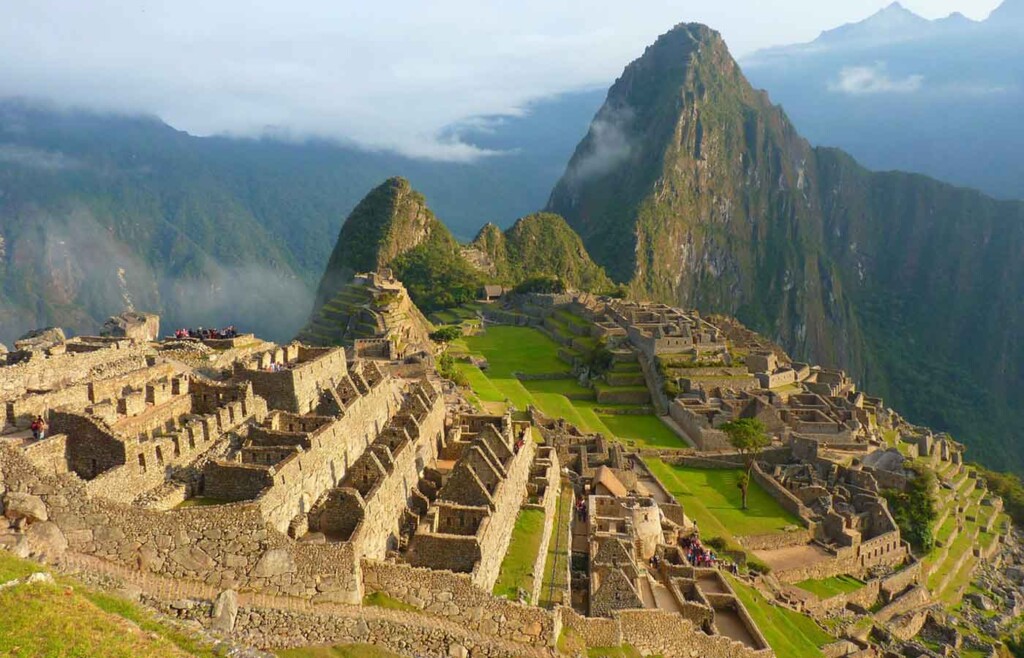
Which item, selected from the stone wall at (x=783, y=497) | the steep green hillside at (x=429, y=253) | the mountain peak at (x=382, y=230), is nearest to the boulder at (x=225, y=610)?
the stone wall at (x=783, y=497)

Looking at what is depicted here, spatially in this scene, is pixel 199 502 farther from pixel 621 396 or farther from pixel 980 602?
pixel 621 396

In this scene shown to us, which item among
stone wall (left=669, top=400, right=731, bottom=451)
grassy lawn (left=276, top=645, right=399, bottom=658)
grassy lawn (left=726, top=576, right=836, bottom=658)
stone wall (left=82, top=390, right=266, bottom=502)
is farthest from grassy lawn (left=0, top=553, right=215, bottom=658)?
stone wall (left=669, top=400, right=731, bottom=451)

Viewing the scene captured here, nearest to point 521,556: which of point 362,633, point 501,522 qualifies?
point 501,522

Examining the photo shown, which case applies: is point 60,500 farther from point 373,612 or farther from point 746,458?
point 746,458

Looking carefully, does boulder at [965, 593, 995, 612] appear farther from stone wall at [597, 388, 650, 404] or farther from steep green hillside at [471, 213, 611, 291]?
steep green hillside at [471, 213, 611, 291]

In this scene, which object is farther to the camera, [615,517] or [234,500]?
[615,517]

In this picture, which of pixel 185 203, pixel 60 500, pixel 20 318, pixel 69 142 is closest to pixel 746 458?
pixel 60 500
